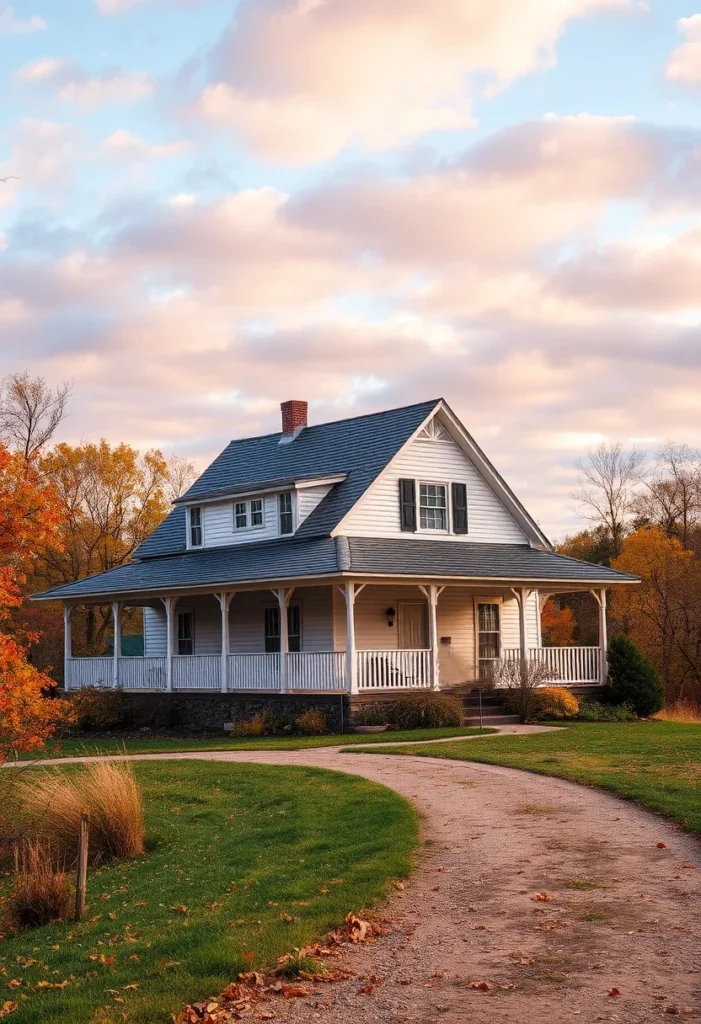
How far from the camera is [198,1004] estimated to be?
7.65 meters

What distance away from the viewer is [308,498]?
32.3 metres

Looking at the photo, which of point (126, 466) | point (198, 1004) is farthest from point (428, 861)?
point (126, 466)

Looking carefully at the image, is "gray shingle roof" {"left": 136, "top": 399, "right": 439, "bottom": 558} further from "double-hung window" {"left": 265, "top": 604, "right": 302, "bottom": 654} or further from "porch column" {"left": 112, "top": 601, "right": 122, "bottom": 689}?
"porch column" {"left": 112, "top": 601, "right": 122, "bottom": 689}

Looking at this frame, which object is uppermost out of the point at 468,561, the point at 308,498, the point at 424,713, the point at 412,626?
the point at 308,498

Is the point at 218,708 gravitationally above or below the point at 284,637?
below

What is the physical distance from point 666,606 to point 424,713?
26.2 m

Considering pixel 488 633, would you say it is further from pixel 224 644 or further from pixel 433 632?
pixel 224 644

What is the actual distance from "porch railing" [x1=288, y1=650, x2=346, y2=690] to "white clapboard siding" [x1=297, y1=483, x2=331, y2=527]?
166 inches

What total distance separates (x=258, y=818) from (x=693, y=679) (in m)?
40.1

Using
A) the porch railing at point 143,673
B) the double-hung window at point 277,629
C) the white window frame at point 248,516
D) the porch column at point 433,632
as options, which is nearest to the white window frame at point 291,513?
the white window frame at point 248,516

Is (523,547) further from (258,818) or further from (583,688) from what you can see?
(258,818)

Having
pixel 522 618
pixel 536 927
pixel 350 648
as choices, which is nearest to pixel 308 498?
pixel 350 648

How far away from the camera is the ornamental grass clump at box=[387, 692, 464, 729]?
27094 mm

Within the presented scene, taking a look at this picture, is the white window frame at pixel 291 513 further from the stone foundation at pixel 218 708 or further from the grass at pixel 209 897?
the grass at pixel 209 897
